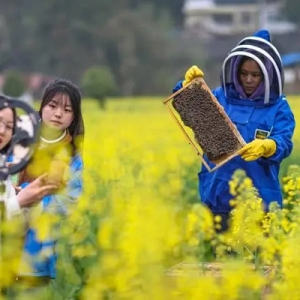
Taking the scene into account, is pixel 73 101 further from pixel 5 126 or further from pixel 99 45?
pixel 99 45

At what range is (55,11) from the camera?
184ft

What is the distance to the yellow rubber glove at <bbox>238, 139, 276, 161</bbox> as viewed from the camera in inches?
219

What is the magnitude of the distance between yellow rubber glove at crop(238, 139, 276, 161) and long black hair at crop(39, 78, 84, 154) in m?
0.95

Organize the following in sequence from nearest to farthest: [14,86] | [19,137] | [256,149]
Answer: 1. [19,137]
2. [256,149]
3. [14,86]

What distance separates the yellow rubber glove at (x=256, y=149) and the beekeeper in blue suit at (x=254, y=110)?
0.18 m

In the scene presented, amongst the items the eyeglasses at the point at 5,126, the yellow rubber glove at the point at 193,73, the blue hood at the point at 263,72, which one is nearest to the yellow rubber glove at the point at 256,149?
the blue hood at the point at 263,72

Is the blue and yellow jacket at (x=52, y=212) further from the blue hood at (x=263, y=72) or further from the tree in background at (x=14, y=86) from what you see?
the tree in background at (x=14, y=86)

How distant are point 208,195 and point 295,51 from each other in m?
55.2

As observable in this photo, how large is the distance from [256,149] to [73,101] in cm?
100

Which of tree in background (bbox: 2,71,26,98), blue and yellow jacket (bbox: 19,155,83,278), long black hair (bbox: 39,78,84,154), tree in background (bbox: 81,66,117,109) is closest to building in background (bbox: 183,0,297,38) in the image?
tree in background (bbox: 2,71,26,98)

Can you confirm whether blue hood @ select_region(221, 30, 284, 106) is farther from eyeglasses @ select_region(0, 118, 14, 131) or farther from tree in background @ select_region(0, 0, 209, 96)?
tree in background @ select_region(0, 0, 209, 96)

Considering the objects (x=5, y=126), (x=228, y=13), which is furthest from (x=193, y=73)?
(x=228, y=13)

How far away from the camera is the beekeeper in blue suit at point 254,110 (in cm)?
593

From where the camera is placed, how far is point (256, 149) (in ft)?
18.3
